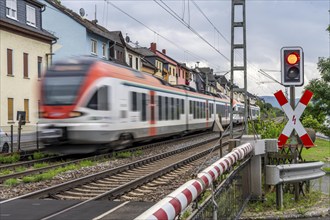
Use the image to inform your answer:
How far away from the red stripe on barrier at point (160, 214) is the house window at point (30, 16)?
114 ft

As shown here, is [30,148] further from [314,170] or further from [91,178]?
[314,170]

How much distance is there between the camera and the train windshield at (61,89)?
628 inches

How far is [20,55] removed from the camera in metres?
33.9

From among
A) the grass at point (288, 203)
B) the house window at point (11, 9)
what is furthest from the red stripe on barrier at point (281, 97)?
the house window at point (11, 9)

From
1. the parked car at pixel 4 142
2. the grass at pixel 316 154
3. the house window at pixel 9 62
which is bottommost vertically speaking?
the grass at pixel 316 154

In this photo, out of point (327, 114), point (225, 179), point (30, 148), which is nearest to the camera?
point (225, 179)

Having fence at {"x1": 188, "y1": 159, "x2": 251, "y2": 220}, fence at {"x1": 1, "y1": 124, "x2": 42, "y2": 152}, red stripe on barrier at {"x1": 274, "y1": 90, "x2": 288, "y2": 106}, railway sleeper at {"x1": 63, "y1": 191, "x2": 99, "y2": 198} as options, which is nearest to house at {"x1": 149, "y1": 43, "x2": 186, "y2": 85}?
fence at {"x1": 1, "y1": 124, "x2": 42, "y2": 152}

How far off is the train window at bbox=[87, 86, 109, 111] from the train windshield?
59 centimetres

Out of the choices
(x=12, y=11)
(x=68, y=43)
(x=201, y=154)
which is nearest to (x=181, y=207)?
(x=201, y=154)

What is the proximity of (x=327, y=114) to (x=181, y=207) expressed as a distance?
32.5 meters

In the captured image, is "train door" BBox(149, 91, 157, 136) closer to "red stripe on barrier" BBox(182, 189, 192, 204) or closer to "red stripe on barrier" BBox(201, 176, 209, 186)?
"red stripe on barrier" BBox(201, 176, 209, 186)

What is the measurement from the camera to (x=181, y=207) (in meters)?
3.51

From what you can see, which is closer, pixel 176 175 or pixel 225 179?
pixel 225 179

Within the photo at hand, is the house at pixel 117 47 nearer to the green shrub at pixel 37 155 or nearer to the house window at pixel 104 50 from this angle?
the house window at pixel 104 50
